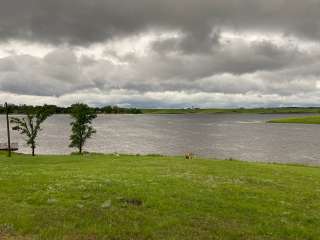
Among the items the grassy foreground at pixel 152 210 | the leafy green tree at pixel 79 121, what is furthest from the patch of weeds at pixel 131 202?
the leafy green tree at pixel 79 121

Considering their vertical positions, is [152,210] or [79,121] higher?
[79,121]

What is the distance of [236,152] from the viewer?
92562mm

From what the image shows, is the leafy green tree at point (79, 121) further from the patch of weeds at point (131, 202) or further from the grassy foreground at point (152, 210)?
the patch of weeds at point (131, 202)

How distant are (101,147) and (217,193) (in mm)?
89437

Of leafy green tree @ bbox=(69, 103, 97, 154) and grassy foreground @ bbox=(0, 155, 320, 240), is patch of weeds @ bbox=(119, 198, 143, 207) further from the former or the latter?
leafy green tree @ bbox=(69, 103, 97, 154)

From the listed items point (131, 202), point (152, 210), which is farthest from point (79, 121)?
point (152, 210)

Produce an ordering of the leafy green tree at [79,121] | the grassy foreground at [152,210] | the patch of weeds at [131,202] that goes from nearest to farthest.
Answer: the grassy foreground at [152,210], the patch of weeds at [131,202], the leafy green tree at [79,121]

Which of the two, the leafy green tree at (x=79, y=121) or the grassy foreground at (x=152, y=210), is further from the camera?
the leafy green tree at (x=79, y=121)

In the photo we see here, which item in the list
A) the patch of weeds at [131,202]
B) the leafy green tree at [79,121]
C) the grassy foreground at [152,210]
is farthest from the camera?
the leafy green tree at [79,121]

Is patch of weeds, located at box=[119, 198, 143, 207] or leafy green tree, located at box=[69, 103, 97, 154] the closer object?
patch of weeds, located at box=[119, 198, 143, 207]

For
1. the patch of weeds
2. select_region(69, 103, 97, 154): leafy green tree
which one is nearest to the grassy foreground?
the patch of weeds

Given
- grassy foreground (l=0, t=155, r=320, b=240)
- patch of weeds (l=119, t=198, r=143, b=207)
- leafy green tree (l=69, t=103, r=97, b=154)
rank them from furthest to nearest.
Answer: leafy green tree (l=69, t=103, r=97, b=154) → patch of weeds (l=119, t=198, r=143, b=207) → grassy foreground (l=0, t=155, r=320, b=240)

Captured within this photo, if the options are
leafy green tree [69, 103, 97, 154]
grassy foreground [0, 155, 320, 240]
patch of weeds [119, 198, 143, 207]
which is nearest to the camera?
grassy foreground [0, 155, 320, 240]

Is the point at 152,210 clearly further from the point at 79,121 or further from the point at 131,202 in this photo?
the point at 79,121
